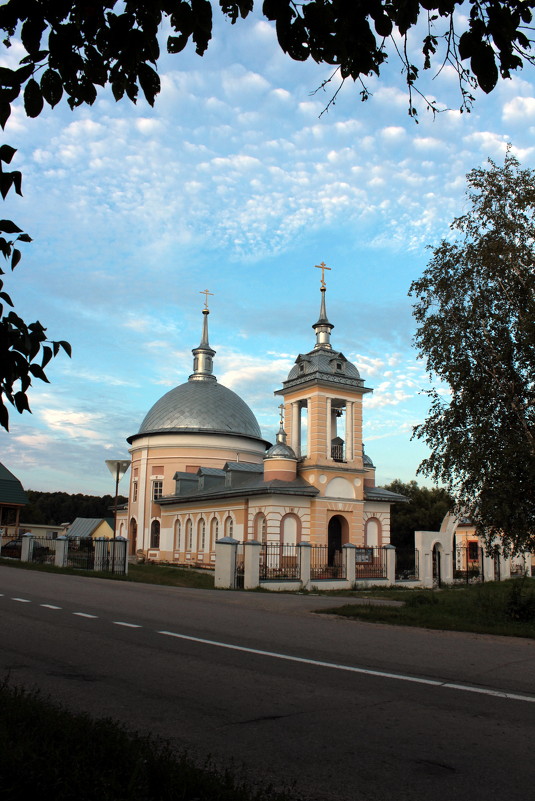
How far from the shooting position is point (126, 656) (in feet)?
27.9

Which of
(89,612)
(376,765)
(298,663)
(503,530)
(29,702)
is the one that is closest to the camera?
(376,765)

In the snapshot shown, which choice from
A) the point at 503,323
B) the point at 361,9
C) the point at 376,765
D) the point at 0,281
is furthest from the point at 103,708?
the point at 503,323

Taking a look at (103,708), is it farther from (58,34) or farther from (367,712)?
(58,34)

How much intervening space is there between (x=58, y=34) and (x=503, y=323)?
43.8ft

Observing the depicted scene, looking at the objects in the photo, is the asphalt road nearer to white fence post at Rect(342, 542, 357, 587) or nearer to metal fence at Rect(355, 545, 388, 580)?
white fence post at Rect(342, 542, 357, 587)

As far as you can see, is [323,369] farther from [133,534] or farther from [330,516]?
[133,534]

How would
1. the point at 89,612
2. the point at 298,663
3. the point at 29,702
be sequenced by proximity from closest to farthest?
1. the point at 29,702
2. the point at 298,663
3. the point at 89,612

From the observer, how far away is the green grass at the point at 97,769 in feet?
11.4

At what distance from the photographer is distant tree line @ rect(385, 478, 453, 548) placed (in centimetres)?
5525

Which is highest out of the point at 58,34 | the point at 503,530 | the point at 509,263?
the point at 509,263

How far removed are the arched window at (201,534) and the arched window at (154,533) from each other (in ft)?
24.2

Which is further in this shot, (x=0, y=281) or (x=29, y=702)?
(x=29, y=702)

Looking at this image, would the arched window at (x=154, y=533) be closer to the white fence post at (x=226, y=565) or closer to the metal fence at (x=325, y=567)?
the metal fence at (x=325, y=567)

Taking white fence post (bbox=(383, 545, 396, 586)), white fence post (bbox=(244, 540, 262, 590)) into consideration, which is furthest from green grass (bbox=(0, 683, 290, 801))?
white fence post (bbox=(383, 545, 396, 586))
